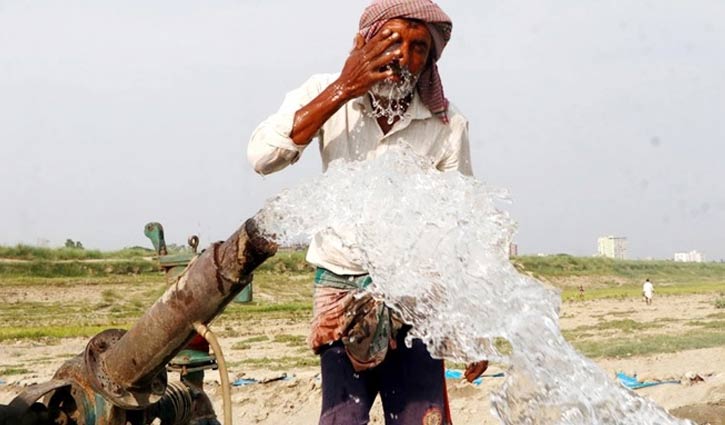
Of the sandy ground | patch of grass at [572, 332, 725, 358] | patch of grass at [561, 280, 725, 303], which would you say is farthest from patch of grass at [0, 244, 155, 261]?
patch of grass at [572, 332, 725, 358]

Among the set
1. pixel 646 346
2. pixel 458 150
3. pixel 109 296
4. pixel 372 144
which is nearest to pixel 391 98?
pixel 372 144

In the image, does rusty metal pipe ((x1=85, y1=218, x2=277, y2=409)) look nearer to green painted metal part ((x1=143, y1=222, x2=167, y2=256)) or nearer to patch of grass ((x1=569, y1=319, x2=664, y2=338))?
green painted metal part ((x1=143, y1=222, x2=167, y2=256))

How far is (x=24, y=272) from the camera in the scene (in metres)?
20.6

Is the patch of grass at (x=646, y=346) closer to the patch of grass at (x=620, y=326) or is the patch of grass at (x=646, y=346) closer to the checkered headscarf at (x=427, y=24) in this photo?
the patch of grass at (x=620, y=326)

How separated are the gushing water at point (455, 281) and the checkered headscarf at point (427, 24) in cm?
23

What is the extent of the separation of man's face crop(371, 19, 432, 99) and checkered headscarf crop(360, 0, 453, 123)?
0.06 feet

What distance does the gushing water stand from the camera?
79.0 inches

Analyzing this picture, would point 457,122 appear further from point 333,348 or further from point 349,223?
point 333,348

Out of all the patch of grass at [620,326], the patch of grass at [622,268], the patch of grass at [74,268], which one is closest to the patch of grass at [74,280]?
the patch of grass at [74,268]

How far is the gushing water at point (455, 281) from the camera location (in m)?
2.01

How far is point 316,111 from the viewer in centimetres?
201

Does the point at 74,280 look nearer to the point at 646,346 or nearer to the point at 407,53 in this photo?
the point at 646,346

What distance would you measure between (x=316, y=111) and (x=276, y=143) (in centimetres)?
12

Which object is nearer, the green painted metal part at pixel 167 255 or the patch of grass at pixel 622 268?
the green painted metal part at pixel 167 255
